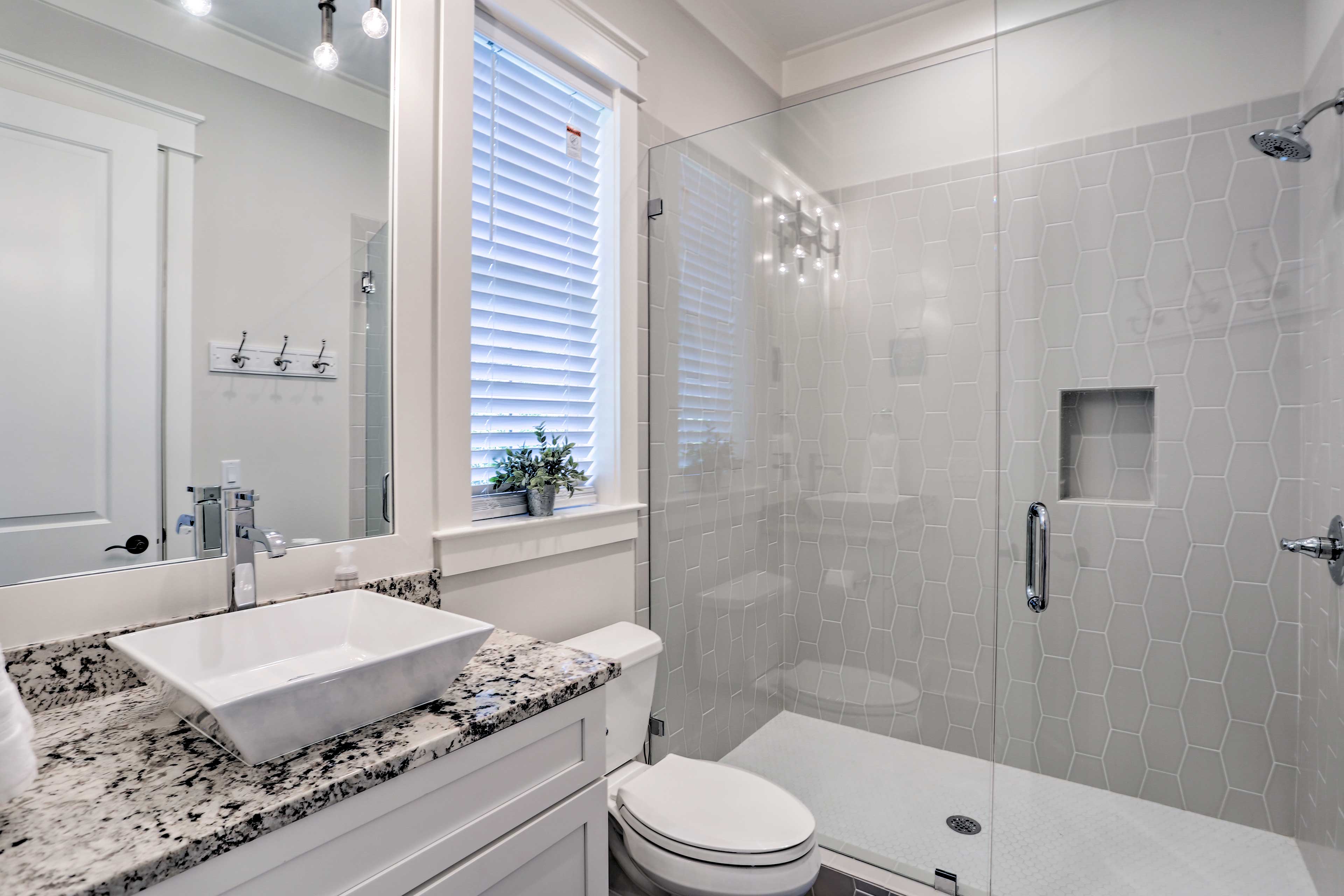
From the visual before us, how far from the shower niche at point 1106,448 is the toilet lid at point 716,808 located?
1058 millimetres

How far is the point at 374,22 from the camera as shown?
4.45 feet

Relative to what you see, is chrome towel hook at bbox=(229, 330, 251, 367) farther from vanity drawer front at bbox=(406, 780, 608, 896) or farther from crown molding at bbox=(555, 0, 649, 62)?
crown molding at bbox=(555, 0, 649, 62)

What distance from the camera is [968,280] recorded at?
1739 mm

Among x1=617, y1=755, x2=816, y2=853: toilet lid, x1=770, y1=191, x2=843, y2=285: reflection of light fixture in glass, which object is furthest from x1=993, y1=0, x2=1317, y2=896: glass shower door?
x1=617, y1=755, x2=816, y2=853: toilet lid

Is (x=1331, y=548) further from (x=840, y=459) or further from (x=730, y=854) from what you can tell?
(x=730, y=854)

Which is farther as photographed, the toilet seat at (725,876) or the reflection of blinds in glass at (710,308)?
the reflection of blinds in glass at (710,308)

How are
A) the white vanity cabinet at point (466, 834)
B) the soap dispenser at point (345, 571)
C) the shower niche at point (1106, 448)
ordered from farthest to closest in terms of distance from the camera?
the shower niche at point (1106, 448) → the soap dispenser at point (345, 571) → the white vanity cabinet at point (466, 834)

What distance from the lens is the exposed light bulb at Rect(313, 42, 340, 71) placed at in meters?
1.34

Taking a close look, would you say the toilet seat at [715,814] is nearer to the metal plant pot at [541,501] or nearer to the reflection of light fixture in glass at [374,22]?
the metal plant pot at [541,501]

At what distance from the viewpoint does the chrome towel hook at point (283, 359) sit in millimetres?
1278

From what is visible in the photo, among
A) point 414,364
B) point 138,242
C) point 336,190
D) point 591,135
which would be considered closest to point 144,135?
point 138,242

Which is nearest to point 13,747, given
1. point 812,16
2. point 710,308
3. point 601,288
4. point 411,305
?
point 411,305

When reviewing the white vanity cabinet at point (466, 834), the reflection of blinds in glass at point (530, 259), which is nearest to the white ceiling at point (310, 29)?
the reflection of blinds in glass at point (530, 259)

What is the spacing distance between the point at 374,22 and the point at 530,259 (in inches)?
24.4
